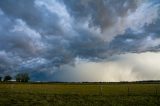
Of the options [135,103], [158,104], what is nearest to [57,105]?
[135,103]

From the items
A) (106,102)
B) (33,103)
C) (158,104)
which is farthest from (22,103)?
(158,104)

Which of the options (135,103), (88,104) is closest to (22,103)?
(88,104)

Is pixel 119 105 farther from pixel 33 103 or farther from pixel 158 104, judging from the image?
pixel 33 103

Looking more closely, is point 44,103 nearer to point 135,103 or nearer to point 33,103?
point 33,103

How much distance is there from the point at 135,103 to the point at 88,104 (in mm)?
7218

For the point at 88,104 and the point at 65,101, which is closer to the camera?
the point at 88,104

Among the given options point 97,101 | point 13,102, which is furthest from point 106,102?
point 13,102

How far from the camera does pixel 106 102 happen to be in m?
42.2

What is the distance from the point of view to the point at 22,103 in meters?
41.2

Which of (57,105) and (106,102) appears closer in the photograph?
(57,105)

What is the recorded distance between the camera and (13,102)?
42.1 meters

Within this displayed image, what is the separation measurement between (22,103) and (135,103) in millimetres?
16991

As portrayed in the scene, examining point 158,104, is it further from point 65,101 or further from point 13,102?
point 13,102

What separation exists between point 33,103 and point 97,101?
9.88 m
